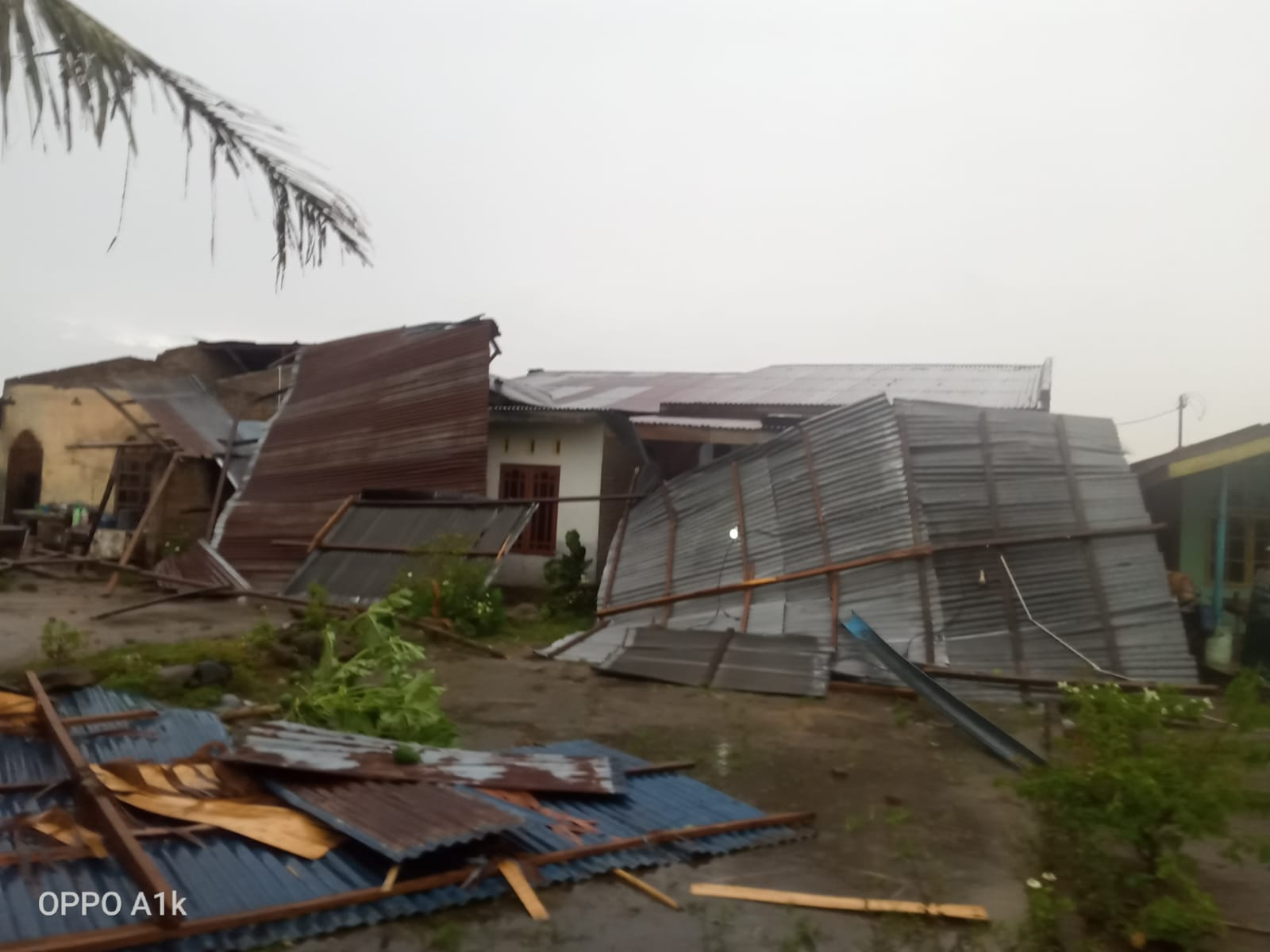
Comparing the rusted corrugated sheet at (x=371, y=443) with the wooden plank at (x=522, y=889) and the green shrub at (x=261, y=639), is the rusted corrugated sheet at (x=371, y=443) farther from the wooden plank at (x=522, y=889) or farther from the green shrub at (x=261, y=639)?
the wooden plank at (x=522, y=889)

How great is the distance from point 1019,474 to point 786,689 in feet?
10.9

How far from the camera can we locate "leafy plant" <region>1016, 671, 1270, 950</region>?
3.56 metres

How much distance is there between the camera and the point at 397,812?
4109mm

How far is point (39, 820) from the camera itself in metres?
3.91

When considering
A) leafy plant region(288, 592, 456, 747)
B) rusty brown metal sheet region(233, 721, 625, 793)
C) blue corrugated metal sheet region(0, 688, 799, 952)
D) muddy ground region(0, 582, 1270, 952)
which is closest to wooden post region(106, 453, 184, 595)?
muddy ground region(0, 582, 1270, 952)

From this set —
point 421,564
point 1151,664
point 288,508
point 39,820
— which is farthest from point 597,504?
point 39,820

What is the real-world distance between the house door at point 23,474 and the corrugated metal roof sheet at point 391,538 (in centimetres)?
991

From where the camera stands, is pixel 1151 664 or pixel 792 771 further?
pixel 1151 664

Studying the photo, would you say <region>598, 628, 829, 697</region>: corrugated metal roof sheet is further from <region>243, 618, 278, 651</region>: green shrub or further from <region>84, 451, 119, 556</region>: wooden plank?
<region>84, 451, 119, 556</region>: wooden plank

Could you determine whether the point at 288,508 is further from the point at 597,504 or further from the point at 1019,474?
the point at 1019,474

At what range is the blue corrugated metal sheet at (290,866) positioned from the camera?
3342mm

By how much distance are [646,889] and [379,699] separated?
2.51 meters

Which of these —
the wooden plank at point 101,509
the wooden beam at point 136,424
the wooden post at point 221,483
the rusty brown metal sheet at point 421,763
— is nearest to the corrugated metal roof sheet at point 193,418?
the wooden post at point 221,483

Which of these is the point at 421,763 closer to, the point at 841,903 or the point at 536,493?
the point at 841,903
